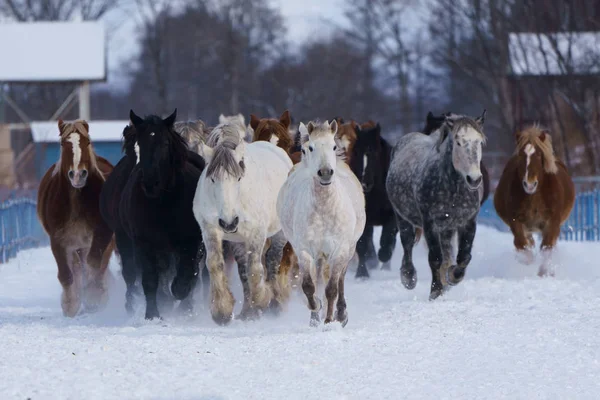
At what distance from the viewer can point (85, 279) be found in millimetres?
11844

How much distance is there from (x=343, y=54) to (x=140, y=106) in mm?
19532

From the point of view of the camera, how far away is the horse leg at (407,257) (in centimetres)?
1196

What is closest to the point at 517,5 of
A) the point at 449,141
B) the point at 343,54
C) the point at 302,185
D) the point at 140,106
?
the point at 449,141

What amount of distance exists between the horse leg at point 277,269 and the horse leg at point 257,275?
2.53 feet

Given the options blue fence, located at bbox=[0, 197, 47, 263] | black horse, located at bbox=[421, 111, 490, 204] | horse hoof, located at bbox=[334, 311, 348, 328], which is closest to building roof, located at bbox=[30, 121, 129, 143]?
blue fence, located at bbox=[0, 197, 47, 263]

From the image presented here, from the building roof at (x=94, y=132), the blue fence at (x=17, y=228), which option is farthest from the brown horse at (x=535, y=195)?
the building roof at (x=94, y=132)

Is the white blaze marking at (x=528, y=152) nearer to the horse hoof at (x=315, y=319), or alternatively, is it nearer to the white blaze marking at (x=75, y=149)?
the horse hoof at (x=315, y=319)

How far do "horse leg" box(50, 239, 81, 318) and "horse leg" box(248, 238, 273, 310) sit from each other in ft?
6.97

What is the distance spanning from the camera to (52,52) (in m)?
45.5

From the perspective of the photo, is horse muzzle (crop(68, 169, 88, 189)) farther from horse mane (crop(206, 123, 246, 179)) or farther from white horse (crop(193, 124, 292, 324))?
horse mane (crop(206, 123, 246, 179))

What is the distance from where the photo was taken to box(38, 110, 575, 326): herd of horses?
29.5 ft

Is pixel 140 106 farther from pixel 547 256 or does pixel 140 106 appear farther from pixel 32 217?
pixel 547 256

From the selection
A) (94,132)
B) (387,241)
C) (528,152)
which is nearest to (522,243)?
(528,152)

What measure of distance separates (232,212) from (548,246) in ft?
18.7
